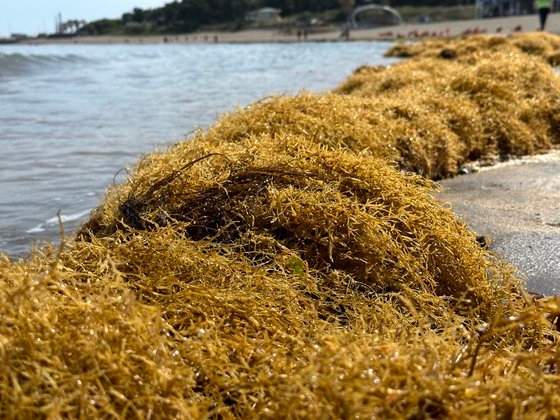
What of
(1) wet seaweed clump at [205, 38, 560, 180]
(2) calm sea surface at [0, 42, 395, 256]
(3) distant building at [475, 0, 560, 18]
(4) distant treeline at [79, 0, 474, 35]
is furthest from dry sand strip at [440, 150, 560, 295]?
(4) distant treeline at [79, 0, 474, 35]

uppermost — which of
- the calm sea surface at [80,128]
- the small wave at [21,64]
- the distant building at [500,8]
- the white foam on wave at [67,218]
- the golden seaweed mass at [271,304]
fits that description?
the distant building at [500,8]

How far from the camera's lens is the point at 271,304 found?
1.88m

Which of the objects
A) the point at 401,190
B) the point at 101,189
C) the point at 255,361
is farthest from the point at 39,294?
the point at 101,189

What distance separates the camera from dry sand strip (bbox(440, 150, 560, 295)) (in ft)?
10.3

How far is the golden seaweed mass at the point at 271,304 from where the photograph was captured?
1374 millimetres

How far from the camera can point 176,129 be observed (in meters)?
9.20

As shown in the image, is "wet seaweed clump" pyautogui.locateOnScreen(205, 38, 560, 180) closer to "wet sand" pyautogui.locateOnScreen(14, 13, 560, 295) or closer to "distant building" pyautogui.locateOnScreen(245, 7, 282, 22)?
"wet sand" pyautogui.locateOnScreen(14, 13, 560, 295)

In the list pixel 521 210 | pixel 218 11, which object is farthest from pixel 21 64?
pixel 218 11

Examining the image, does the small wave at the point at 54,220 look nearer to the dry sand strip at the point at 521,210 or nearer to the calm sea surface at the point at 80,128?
the calm sea surface at the point at 80,128

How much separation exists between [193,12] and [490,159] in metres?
115

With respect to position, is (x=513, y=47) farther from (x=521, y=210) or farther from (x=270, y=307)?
(x=270, y=307)

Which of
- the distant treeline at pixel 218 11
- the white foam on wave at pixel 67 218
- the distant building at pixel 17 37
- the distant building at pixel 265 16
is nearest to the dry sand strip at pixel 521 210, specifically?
the white foam on wave at pixel 67 218

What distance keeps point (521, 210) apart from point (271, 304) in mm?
2646

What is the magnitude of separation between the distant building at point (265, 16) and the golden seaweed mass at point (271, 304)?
352 ft
